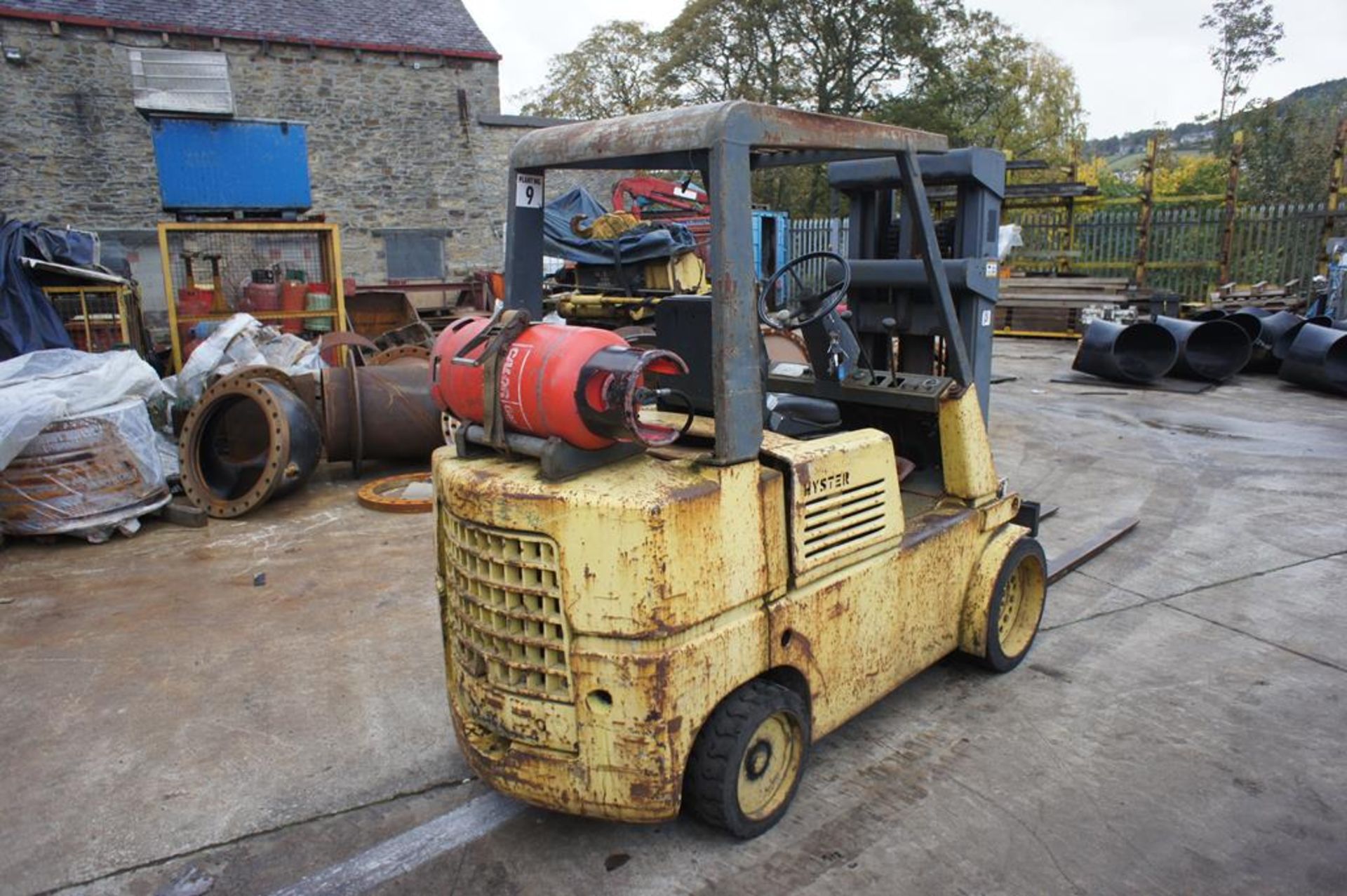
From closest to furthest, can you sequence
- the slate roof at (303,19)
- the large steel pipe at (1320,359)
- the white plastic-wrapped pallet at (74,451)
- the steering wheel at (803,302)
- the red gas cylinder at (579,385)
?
1. the red gas cylinder at (579,385)
2. the steering wheel at (803,302)
3. the white plastic-wrapped pallet at (74,451)
4. the large steel pipe at (1320,359)
5. the slate roof at (303,19)

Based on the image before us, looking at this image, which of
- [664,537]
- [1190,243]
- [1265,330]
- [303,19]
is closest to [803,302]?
[664,537]

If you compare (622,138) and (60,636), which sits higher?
(622,138)

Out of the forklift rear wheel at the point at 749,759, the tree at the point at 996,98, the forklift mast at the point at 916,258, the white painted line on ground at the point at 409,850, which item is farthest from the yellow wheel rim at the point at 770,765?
the tree at the point at 996,98

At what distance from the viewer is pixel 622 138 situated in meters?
2.83

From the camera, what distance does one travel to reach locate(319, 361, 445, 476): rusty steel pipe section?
737 cm

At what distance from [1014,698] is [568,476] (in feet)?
7.64

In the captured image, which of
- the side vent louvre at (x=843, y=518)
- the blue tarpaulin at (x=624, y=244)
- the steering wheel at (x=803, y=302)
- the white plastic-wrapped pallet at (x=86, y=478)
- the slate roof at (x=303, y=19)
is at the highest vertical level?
the slate roof at (x=303, y=19)

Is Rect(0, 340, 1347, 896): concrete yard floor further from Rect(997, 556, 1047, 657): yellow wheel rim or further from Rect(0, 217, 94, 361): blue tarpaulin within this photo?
Rect(0, 217, 94, 361): blue tarpaulin

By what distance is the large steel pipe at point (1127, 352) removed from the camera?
1153 cm

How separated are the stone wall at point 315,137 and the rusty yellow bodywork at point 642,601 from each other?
1933cm

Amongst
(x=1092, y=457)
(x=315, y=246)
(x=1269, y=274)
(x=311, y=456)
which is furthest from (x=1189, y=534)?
(x=1269, y=274)

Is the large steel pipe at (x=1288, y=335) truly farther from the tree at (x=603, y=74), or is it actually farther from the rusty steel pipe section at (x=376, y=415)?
the tree at (x=603, y=74)

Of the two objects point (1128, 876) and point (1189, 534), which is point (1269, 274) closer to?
point (1189, 534)

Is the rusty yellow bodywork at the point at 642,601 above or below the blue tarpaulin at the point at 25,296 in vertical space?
below
